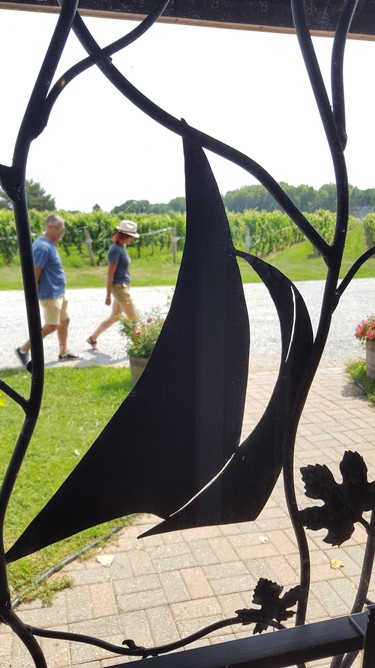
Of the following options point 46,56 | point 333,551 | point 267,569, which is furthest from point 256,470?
point 333,551

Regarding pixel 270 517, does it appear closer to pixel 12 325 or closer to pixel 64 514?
pixel 64 514

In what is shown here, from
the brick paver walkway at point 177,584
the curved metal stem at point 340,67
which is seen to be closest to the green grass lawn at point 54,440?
the brick paver walkway at point 177,584

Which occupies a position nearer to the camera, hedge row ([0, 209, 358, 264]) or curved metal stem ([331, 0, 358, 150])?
curved metal stem ([331, 0, 358, 150])

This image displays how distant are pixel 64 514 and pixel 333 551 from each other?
2068 millimetres

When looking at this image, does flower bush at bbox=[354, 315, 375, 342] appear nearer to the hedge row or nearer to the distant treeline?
the hedge row

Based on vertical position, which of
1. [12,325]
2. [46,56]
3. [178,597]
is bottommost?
[178,597]

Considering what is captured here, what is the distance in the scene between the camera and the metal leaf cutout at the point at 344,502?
884 millimetres

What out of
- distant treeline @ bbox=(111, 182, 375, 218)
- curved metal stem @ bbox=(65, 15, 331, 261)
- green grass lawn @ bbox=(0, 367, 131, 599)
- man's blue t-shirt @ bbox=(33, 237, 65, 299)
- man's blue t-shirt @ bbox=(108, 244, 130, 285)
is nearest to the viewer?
curved metal stem @ bbox=(65, 15, 331, 261)

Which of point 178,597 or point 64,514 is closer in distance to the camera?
point 64,514

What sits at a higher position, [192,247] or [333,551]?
[192,247]

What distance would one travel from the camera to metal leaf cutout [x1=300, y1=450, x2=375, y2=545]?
2.90ft

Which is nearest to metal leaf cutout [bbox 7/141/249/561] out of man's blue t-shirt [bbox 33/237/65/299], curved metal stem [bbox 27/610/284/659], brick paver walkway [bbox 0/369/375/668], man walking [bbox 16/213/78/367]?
curved metal stem [bbox 27/610/284/659]

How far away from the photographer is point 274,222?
5.84 feet

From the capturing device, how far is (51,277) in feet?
15.3
